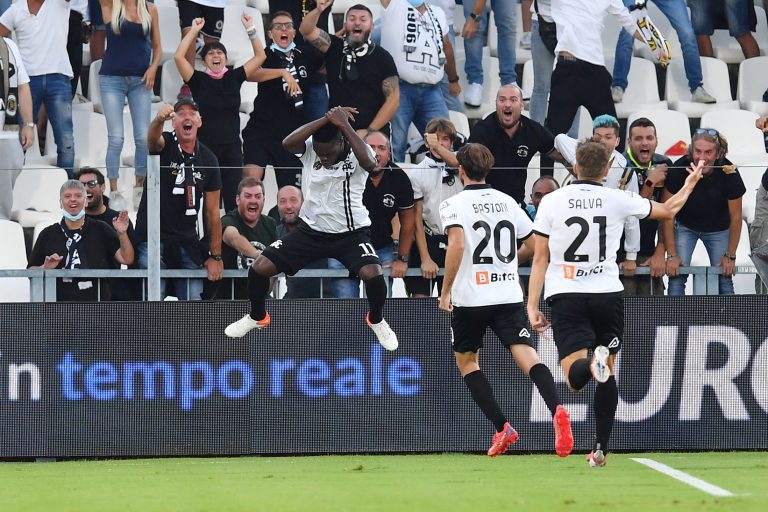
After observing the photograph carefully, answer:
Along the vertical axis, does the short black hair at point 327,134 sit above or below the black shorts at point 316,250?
above

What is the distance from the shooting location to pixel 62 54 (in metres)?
14.1

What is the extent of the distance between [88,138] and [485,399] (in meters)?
7.22

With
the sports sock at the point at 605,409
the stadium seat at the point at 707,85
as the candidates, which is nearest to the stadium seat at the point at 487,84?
the stadium seat at the point at 707,85

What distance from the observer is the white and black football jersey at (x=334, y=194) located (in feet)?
34.4

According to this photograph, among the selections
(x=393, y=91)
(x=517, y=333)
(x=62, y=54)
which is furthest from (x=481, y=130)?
(x=62, y=54)

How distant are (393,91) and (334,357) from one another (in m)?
3.26

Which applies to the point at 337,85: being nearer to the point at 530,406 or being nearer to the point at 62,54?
the point at 62,54

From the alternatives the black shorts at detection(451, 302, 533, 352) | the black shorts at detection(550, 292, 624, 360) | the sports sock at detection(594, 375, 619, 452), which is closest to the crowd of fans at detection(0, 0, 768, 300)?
the black shorts at detection(451, 302, 533, 352)

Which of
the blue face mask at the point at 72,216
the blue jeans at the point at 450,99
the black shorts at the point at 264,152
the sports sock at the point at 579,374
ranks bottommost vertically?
the sports sock at the point at 579,374

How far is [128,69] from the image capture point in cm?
1366

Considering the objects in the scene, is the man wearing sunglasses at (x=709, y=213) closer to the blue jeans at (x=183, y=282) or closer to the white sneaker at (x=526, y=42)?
the blue jeans at (x=183, y=282)

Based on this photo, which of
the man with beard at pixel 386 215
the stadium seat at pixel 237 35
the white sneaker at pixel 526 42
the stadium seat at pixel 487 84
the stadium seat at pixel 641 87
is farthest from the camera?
the white sneaker at pixel 526 42

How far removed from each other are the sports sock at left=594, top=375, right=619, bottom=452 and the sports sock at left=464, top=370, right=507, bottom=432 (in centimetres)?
86

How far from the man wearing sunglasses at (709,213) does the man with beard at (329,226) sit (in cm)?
256
